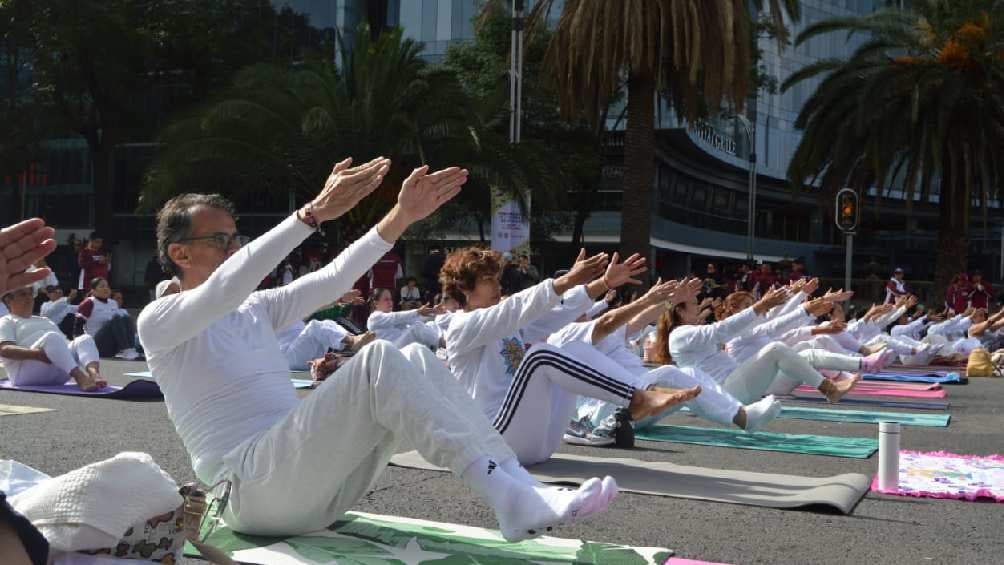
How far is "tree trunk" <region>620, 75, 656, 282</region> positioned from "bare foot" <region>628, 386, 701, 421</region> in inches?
651

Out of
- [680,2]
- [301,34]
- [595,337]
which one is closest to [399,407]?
[595,337]

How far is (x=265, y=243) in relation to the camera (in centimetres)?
366

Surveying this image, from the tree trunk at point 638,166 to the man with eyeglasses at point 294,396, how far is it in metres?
18.1

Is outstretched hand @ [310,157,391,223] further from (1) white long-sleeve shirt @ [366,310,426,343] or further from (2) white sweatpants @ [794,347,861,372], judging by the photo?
(1) white long-sleeve shirt @ [366,310,426,343]

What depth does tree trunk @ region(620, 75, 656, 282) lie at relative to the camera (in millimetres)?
22016

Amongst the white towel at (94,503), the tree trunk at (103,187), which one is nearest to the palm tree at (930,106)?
the tree trunk at (103,187)

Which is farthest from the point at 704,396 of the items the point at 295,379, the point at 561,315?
the point at 295,379

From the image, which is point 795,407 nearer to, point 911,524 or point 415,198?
point 911,524

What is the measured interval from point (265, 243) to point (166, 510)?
3.03 ft

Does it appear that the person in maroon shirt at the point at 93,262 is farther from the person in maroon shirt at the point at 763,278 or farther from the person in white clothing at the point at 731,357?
the person in white clothing at the point at 731,357

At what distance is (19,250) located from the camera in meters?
2.48

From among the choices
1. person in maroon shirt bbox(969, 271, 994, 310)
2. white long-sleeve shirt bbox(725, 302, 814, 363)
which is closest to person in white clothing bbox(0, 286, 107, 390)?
white long-sleeve shirt bbox(725, 302, 814, 363)

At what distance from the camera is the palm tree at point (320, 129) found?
74.3ft

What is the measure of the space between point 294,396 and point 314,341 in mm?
9685
